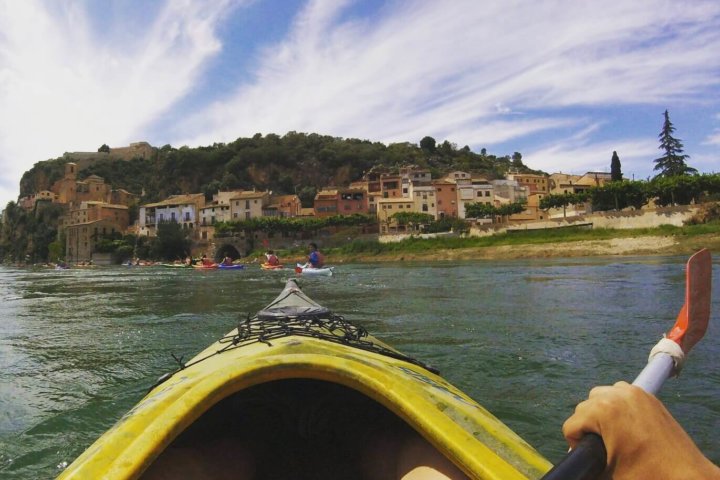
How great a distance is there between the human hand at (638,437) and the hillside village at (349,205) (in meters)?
61.7

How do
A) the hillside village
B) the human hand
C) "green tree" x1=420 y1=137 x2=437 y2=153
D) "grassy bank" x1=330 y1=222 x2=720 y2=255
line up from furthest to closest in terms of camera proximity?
"green tree" x1=420 y1=137 x2=437 y2=153 → the hillside village → "grassy bank" x1=330 y1=222 x2=720 y2=255 → the human hand

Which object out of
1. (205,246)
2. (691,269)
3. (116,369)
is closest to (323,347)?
(691,269)

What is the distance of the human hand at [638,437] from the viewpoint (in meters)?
1.16

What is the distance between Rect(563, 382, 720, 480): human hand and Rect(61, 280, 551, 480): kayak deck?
47 cm

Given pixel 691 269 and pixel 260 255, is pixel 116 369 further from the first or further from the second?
pixel 260 255

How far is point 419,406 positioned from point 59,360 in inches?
253

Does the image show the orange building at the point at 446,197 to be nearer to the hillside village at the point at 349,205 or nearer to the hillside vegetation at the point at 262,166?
the hillside village at the point at 349,205

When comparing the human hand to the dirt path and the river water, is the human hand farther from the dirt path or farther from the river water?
the dirt path

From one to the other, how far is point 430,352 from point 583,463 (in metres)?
5.61

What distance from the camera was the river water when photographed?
412 centimetres

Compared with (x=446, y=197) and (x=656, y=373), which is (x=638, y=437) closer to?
(x=656, y=373)

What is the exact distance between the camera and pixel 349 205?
72.9m

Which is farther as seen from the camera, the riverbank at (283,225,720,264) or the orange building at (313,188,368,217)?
the orange building at (313,188,368,217)

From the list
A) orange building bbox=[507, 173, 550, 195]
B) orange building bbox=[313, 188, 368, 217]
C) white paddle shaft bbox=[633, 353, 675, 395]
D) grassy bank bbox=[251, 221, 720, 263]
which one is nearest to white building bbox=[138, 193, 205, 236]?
orange building bbox=[313, 188, 368, 217]
